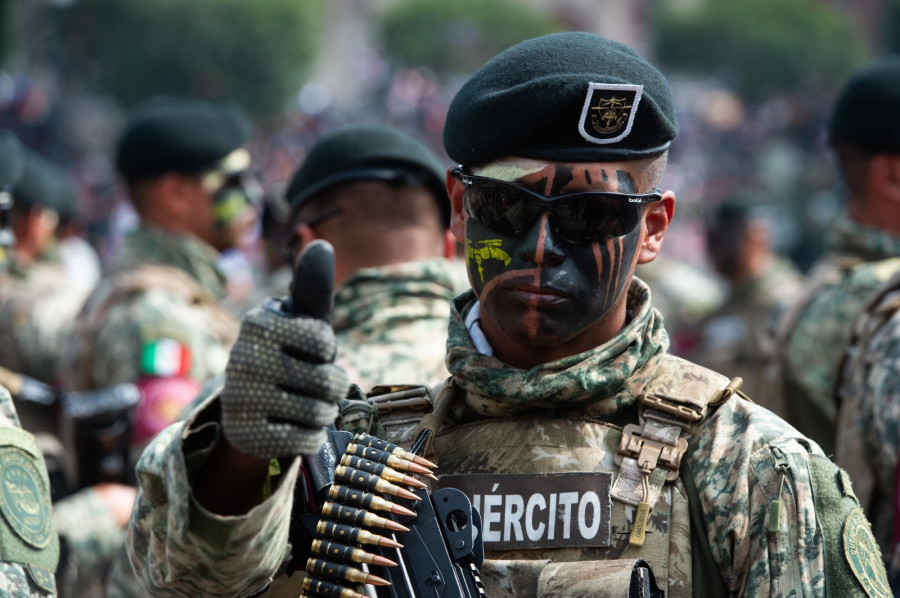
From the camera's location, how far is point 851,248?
5.51 metres

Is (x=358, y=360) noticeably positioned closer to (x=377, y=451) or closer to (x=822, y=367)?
(x=377, y=451)

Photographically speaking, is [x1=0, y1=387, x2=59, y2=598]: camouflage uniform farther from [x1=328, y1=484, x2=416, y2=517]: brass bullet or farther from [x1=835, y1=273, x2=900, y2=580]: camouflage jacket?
[x1=835, y1=273, x2=900, y2=580]: camouflage jacket

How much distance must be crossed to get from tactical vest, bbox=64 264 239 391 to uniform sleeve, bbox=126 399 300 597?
3109mm

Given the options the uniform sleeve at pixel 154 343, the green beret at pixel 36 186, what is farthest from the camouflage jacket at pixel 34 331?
the uniform sleeve at pixel 154 343

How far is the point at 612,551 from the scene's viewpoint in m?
2.82

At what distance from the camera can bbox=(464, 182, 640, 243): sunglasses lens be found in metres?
2.88

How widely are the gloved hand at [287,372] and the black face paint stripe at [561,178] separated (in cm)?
76


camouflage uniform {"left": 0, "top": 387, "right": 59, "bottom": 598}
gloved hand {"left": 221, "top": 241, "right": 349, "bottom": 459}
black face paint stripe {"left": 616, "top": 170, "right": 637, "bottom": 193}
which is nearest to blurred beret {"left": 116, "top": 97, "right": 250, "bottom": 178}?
camouflage uniform {"left": 0, "top": 387, "right": 59, "bottom": 598}

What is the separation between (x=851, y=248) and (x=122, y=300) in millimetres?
3208

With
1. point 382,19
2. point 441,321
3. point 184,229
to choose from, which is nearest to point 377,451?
point 441,321

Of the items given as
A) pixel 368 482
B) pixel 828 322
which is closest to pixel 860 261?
pixel 828 322

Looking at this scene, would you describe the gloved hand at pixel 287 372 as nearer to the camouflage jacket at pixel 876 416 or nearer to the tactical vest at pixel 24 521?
the tactical vest at pixel 24 521

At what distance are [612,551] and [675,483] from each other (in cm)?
20

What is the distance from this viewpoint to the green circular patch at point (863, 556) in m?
2.70
